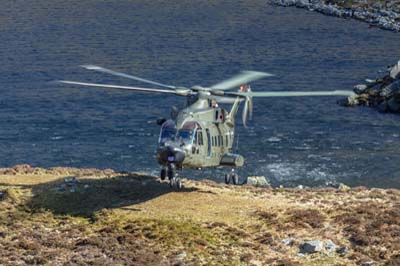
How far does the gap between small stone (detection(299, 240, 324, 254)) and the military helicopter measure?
237 inches

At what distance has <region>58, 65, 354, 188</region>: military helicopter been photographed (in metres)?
33.9

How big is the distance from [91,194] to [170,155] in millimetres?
4476

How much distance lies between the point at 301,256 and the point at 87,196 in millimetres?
10155

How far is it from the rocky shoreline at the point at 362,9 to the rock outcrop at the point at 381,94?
1558 inches

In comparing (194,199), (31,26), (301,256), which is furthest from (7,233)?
(31,26)

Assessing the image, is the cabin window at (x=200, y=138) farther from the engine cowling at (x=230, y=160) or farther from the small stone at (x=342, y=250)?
the small stone at (x=342, y=250)

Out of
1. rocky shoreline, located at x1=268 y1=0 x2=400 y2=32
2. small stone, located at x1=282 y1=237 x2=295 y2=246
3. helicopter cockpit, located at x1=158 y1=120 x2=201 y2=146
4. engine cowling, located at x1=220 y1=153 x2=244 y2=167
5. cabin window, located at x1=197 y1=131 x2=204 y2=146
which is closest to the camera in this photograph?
small stone, located at x1=282 y1=237 x2=295 y2=246

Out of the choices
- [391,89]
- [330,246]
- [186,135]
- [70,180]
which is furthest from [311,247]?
[391,89]

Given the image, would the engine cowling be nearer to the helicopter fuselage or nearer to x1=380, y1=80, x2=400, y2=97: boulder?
the helicopter fuselage

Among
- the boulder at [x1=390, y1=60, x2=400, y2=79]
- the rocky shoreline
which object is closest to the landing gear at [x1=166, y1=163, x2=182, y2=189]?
the boulder at [x1=390, y1=60, x2=400, y2=79]

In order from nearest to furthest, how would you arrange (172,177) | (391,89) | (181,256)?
(181,256)
(172,177)
(391,89)

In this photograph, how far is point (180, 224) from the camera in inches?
1265

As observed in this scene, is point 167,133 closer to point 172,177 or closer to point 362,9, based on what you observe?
point 172,177

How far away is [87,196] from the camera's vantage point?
116ft
